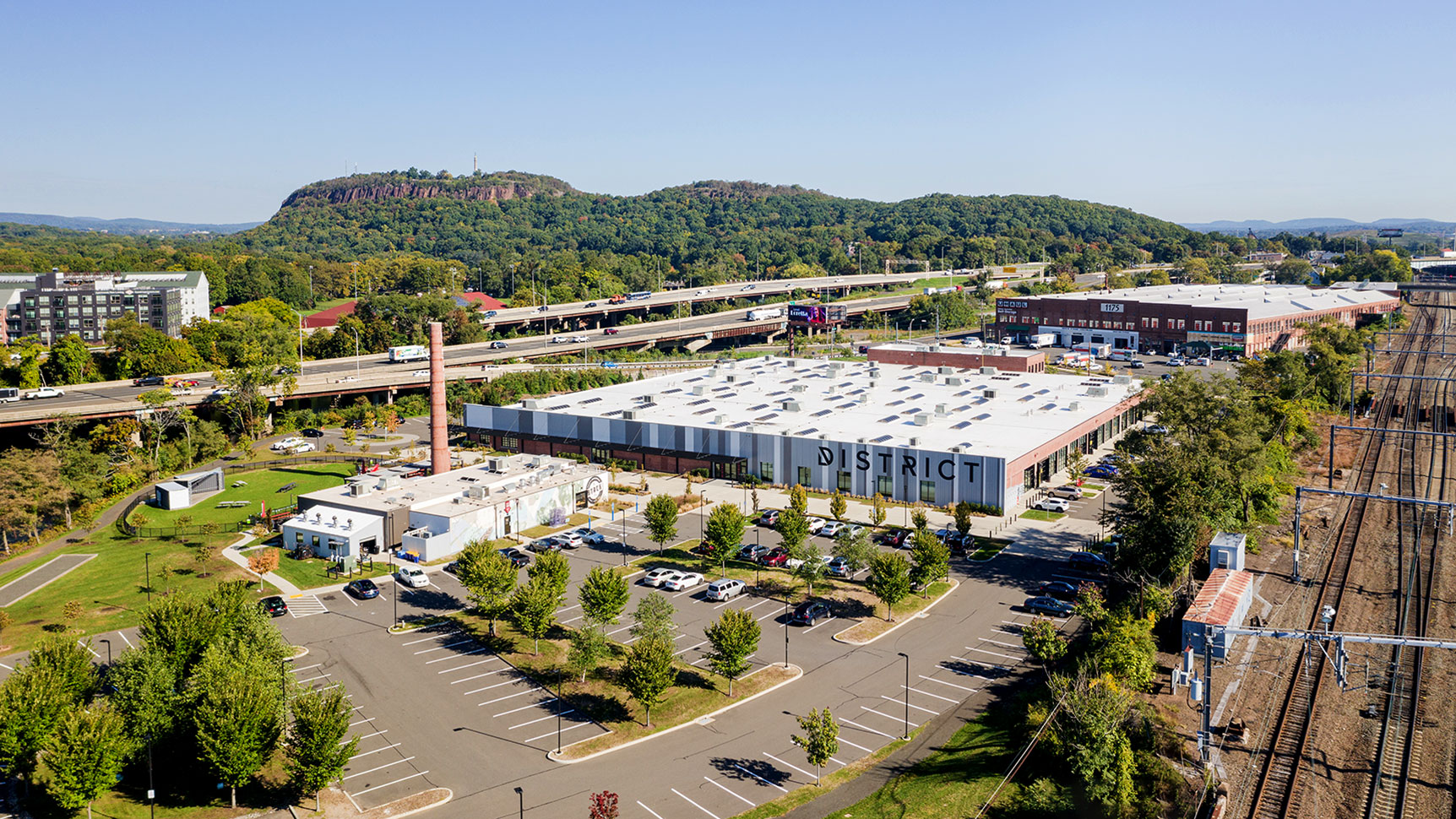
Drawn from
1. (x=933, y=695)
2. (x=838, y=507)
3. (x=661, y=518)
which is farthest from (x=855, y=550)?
(x=838, y=507)

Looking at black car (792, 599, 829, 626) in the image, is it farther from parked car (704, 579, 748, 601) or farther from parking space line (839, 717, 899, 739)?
parking space line (839, 717, 899, 739)

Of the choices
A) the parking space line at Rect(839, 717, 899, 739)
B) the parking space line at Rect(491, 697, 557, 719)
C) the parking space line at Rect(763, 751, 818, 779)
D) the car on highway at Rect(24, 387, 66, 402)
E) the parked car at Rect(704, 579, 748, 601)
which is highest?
the car on highway at Rect(24, 387, 66, 402)

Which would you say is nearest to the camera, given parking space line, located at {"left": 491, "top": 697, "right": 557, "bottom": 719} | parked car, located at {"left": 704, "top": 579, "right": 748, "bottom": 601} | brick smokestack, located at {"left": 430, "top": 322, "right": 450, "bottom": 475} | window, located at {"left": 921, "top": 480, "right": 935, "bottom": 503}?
parking space line, located at {"left": 491, "top": 697, "right": 557, "bottom": 719}

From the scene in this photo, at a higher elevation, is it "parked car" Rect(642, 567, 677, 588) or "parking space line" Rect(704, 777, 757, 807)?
"parked car" Rect(642, 567, 677, 588)

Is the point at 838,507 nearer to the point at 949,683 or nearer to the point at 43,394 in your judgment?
the point at 949,683

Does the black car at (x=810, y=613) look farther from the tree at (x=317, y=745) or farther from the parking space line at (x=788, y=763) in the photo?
the tree at (x=317, y=745)

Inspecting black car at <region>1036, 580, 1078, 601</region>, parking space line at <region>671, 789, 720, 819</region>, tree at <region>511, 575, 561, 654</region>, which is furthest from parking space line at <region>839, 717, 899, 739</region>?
black car at <region>1036, 580, 1078, 601</region>

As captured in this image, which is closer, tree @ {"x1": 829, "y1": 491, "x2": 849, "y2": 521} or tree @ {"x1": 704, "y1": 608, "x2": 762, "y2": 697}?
tree @ {"x1": 704, "y1": 608, "x2": 762, "y2": 697}
